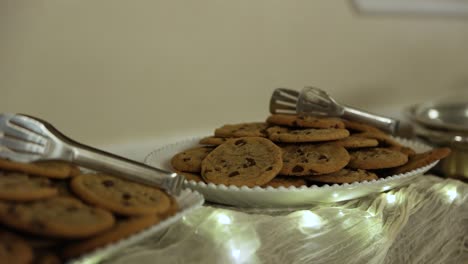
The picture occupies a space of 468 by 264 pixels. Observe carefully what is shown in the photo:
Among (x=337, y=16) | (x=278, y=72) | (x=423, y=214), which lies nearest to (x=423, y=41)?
(x=337, y=16)

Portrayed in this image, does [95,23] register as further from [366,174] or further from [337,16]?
[337,16]

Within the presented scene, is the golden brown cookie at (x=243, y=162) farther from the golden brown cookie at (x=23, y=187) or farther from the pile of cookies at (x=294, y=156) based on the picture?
the golden brown cookie at (x=23, y=187)

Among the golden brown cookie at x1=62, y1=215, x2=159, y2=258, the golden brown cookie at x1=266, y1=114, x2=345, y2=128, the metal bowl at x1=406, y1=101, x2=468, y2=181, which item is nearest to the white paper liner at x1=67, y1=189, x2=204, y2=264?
the golden brown cookie at x1=62, y1=215, x2=159, y2=258

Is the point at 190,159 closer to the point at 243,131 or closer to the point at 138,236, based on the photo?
the point at 243,131

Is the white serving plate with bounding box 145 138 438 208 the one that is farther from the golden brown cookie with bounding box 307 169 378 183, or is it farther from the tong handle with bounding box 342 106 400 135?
the tong handle with bounding box 342 106 400 135

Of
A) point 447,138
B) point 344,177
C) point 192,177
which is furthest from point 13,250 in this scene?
point 447,138

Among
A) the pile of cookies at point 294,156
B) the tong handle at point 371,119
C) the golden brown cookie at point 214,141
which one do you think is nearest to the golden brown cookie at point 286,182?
the pile of cookies at point 294,156
